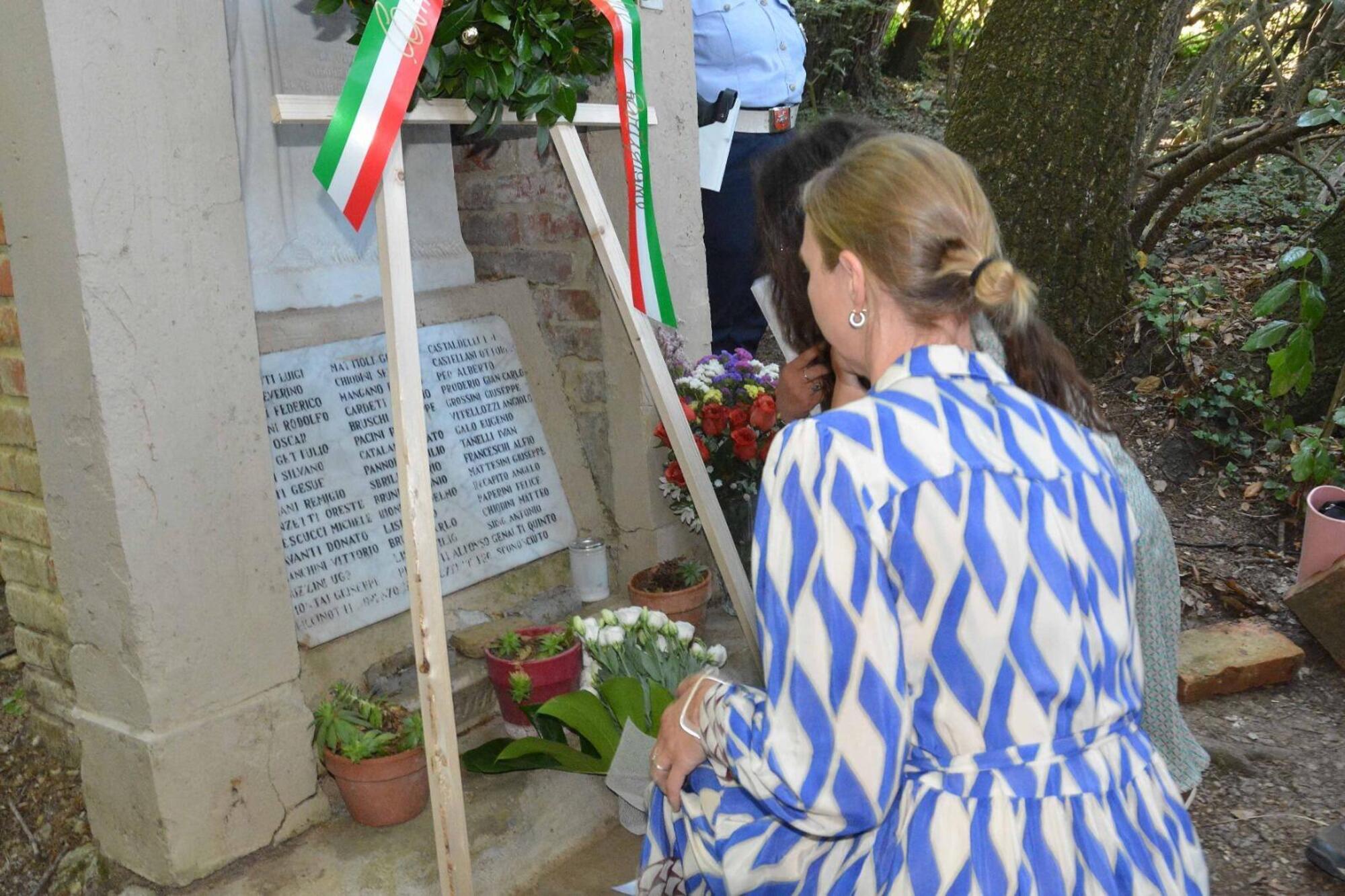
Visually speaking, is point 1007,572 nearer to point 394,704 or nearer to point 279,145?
point 394,704

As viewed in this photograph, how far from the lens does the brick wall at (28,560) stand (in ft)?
8.48

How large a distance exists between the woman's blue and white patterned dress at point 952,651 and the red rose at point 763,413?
1782 millimetres

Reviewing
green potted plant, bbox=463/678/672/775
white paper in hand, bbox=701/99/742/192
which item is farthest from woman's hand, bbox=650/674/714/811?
white paper in hand, bbox=701/99/742/192

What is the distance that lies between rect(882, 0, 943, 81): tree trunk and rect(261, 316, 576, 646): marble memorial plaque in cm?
772

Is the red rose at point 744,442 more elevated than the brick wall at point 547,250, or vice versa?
the brick wall at point 547,250

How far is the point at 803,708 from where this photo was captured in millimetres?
1411

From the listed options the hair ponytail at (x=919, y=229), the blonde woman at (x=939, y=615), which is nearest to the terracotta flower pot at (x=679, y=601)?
the blonde woman at (x=939, y=615)

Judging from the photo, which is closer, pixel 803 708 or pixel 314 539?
pixel 803 708

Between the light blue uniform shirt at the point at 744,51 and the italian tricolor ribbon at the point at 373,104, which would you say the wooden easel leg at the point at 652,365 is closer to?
the italian tricolor ribbon at the point at 373,104

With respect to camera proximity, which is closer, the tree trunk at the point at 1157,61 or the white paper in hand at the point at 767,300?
the white paper in hand at the point at 767,300

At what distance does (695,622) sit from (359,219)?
5.96ft

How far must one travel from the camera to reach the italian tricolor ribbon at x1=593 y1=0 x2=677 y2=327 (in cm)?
259

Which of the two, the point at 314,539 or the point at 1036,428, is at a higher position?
the point at 1036,428

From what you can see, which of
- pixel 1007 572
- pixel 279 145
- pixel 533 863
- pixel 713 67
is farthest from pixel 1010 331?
pixel 713 67
